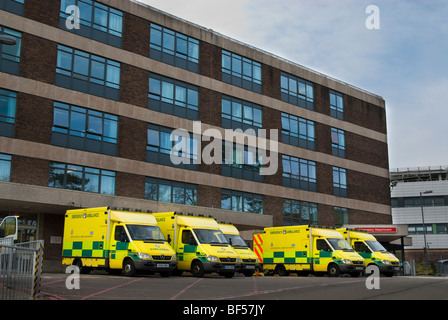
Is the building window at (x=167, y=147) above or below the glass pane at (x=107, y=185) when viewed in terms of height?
above

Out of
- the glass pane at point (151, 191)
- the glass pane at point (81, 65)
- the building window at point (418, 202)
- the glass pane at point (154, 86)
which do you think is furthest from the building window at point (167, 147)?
the building window at point (418, 202)

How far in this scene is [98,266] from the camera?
A: 21250mm

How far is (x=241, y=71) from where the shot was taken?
3825 centimetres

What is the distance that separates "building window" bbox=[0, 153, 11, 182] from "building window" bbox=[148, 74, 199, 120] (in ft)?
30.5

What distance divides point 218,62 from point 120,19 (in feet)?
25.5

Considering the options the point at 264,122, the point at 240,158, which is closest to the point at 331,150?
the point at 264,122

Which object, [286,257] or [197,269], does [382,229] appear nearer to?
[286,257]

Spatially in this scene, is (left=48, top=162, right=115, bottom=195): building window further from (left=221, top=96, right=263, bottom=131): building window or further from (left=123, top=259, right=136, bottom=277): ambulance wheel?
Answer: (left=221, top=96, right=263, bottom=131): building window

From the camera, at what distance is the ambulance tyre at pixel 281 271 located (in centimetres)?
2783

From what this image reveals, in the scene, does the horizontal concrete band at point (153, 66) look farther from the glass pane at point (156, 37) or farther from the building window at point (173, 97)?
the glass pane at point (156, 37)

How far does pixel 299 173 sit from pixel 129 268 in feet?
75.9

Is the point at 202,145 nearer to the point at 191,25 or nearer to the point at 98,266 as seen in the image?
the point at 191,25

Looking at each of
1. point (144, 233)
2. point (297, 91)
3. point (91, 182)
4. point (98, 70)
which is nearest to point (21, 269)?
point (144, 233)

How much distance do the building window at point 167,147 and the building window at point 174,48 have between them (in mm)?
4590
